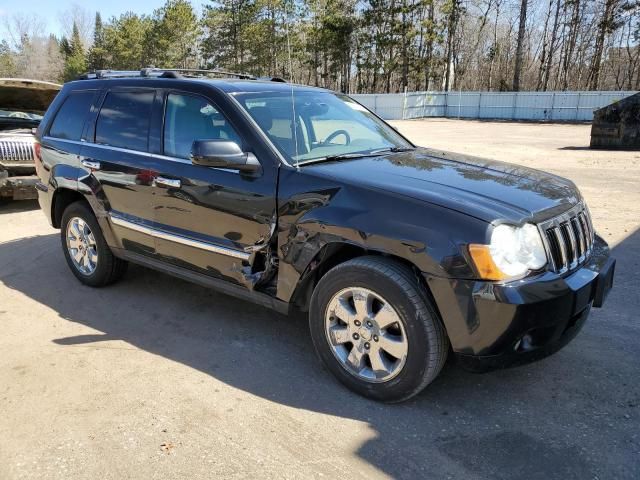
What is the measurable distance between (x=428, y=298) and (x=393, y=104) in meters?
38.1

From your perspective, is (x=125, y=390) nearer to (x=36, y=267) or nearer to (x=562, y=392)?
(x=562, y=392)

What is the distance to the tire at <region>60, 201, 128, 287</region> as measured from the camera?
16.2 ft

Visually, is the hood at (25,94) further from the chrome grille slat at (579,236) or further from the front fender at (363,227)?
the chrome grille slat at (579,236)

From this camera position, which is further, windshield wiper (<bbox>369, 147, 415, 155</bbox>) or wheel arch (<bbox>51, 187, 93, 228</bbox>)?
wheel arch (<bbox>51, 187, 93, 228</bbox>)

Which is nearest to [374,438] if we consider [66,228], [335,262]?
[335,262]

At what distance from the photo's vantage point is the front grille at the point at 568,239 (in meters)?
2.95

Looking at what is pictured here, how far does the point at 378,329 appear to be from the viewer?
10.2 ft

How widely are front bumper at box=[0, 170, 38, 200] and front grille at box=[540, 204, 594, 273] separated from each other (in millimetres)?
7423

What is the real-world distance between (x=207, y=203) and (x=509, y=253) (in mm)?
2039

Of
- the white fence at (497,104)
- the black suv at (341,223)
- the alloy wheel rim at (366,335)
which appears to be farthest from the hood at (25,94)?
the white fence at (497,104)

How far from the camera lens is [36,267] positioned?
5.90 metres

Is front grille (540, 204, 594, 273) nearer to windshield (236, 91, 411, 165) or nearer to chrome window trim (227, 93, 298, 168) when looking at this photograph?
windshield (236, 91, 411, 165)

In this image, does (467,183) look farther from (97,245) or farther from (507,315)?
(97,245)

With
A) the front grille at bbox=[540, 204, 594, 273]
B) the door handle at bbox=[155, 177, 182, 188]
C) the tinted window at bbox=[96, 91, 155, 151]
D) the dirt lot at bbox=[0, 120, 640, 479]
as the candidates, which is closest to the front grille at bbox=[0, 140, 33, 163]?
the dirt lot at bbox=[0, 120, 640, 479]
